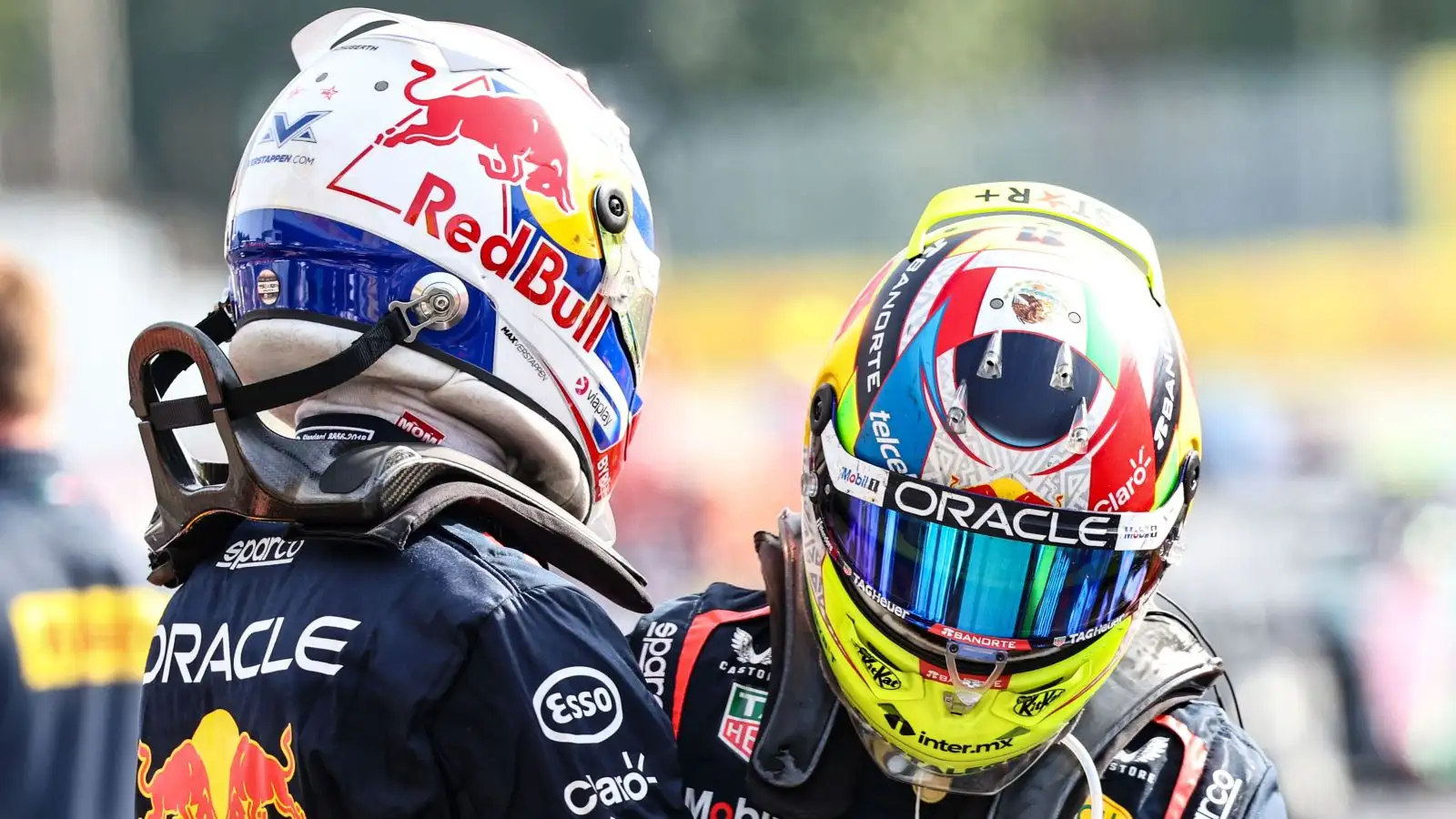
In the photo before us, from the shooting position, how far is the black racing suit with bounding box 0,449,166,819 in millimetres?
4203

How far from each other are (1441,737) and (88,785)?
7.92m

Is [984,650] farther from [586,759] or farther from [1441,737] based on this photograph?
Answer: [1441,737]

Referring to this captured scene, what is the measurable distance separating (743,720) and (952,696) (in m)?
0.32

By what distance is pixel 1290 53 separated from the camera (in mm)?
30422

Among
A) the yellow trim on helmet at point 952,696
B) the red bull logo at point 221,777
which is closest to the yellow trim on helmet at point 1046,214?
the yellow trim on helmet at point 952,696

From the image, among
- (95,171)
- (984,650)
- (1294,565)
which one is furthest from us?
(95,171)

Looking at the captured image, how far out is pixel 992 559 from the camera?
89.6 inches

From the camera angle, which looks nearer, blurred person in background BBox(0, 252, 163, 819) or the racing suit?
the racing suit

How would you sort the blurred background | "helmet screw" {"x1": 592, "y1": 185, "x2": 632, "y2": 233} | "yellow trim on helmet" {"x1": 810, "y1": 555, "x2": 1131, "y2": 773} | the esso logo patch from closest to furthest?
the esso logo patch < "yellow trim on helmet" {"x1": 810, "y1": 555, "x2": 1131, "y2": 773} < "helmet screw" {"x1": 592, "y1": 185, "x2": 632, "y2": 233} < the blurred background

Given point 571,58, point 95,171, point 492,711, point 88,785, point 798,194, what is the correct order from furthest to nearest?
point 571,58
point 95,171
point 798,194
point 88,785
point 492,711

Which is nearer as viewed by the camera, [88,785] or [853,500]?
[853,500]

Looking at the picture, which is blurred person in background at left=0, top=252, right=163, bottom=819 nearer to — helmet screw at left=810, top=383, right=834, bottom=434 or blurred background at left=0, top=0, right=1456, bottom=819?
blurred background at left=0, top=0, right=1456, bottom=819

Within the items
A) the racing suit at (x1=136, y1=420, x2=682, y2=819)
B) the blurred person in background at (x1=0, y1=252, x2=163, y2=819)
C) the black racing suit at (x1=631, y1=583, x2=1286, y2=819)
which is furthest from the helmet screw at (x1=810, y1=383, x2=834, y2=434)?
the blurred person in background at (x1=0, y1=252, x2=163, y2=819)

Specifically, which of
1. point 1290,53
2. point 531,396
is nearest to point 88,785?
point 531,396
